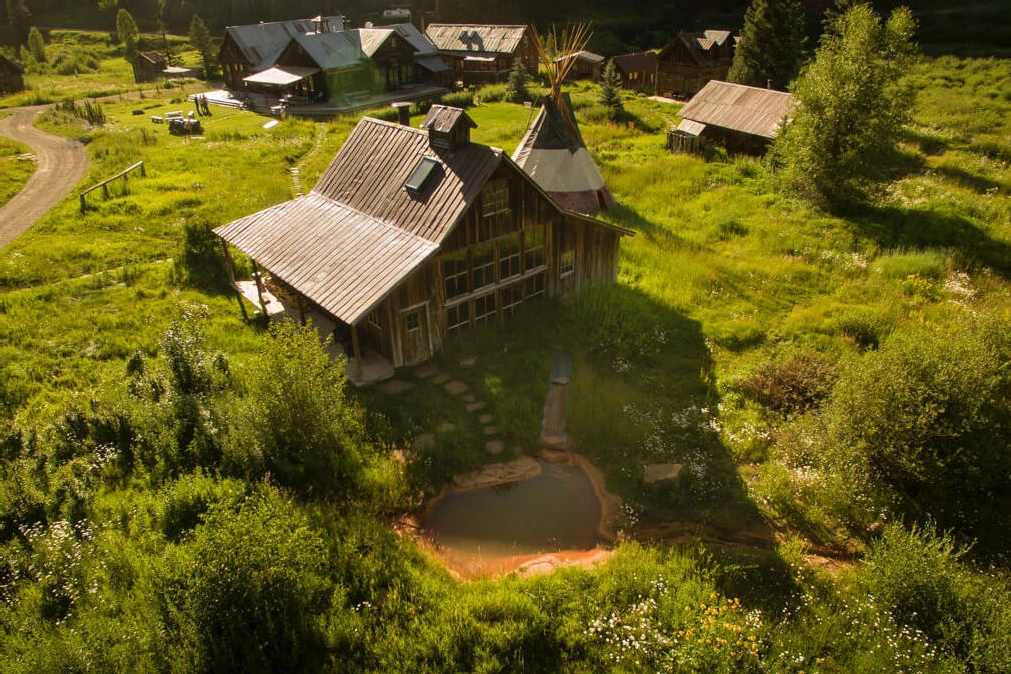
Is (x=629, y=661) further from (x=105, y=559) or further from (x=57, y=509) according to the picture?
(x=57, y=509)

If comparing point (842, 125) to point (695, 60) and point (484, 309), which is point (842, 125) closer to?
point (484, 309)

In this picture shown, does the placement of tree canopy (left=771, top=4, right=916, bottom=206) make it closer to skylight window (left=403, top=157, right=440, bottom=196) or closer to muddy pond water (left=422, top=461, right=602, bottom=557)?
skylight window (left=403, top=157, right=440, bottom=196)

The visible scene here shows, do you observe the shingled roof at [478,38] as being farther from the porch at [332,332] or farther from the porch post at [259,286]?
the porch post at [259,286]

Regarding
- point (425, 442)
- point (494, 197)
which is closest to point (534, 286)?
point (494, 197)

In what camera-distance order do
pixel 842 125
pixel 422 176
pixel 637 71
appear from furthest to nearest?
pixel 637 71
pixel 842 125
pixel 422 176

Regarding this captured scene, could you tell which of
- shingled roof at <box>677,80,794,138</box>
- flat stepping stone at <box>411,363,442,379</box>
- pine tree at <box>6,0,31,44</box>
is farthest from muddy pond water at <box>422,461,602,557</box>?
pine tree at <box>6,0,31,44</box>
